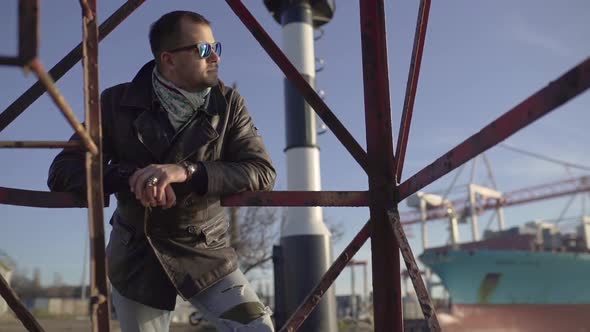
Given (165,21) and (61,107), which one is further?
(165,21)

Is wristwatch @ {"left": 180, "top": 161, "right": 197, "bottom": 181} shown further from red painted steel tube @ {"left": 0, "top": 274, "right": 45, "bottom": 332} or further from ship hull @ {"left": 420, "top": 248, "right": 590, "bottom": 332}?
ship hull @ {"left": 420, "top": 248, "right": 590, "bottom": 332}

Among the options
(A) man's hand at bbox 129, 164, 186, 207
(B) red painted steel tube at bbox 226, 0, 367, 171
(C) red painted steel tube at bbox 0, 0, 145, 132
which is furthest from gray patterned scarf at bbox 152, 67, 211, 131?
(C) red painted steel tube at bbox 0, 0, 145, 132

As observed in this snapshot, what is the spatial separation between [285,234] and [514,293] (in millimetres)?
17437

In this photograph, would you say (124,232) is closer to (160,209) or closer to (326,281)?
(160,209)

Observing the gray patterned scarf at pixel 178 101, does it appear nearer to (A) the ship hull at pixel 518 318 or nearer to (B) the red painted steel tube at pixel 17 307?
(B) the red painted steel tube at pixel 17 307

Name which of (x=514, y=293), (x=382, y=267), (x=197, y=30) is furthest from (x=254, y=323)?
(x=514, y=293)

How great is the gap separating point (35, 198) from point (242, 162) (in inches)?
33.3

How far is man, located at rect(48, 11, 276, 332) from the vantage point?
2020 millimetres

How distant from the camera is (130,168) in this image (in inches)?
80.9

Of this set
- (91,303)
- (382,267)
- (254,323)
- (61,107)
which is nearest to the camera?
(61,107)

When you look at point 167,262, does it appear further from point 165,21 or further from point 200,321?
point 200,321

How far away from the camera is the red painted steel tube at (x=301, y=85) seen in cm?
270

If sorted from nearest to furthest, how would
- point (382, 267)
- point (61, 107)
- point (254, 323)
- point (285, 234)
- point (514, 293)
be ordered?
point (61, 107) < point (254, 323) < point (382, 267) < point (285, 234) < point (514, 293)

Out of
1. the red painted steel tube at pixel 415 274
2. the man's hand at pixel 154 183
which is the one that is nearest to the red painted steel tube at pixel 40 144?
the man's hand at pixel 154 183
